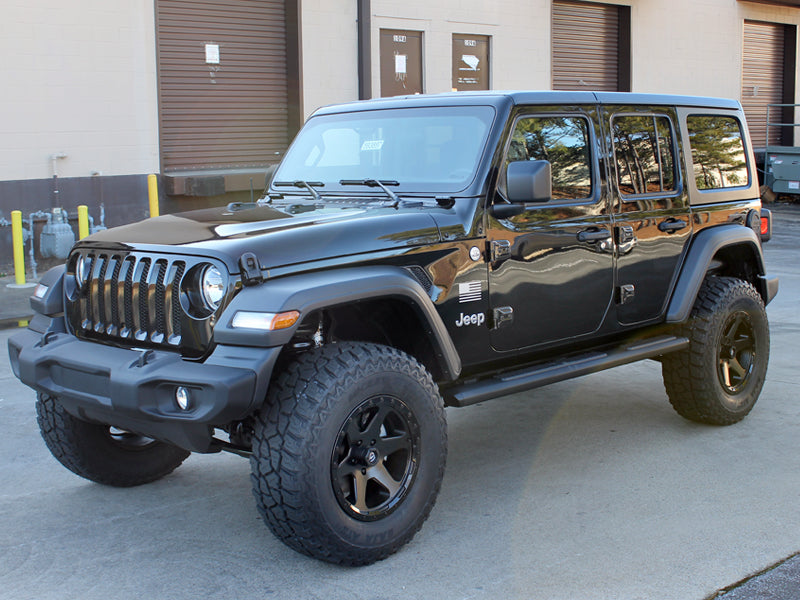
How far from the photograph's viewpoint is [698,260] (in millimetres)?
5496

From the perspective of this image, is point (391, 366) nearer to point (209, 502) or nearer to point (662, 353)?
point (209, 502)

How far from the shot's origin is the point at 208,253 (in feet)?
12.2

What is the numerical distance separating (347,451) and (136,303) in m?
1.05

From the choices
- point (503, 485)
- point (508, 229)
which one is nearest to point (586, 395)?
point (503, 485)

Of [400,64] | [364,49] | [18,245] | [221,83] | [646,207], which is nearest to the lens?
[646,207]

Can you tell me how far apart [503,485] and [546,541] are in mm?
734

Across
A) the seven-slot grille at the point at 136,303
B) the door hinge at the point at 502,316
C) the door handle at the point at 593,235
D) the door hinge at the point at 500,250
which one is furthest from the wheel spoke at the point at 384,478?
the door handle at the point at 593,235

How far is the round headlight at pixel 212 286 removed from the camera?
372 centimetres

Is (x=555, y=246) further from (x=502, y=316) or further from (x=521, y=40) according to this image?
(x=521, y=40)

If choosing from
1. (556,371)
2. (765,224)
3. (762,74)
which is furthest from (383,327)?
(762,74)

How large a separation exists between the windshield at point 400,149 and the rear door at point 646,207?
94cm

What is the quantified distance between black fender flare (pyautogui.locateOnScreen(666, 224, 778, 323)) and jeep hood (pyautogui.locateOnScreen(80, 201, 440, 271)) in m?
1.82

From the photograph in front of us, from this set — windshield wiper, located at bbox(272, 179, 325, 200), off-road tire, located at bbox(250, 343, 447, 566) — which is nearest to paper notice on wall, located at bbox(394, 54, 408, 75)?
windshield wiper, located at bbox(272, 179, 325, 200)

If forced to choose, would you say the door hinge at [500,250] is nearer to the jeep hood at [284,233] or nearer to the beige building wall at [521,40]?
the jeep hood at [284,233]
